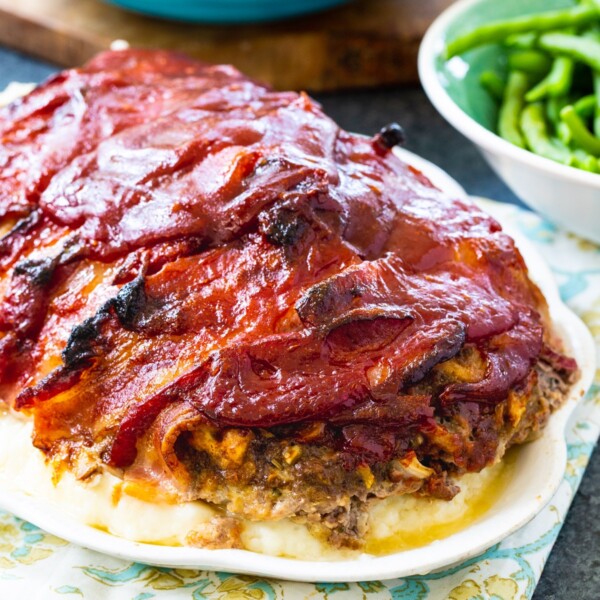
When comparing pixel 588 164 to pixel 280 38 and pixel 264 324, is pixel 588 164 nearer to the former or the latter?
pixel 264 324

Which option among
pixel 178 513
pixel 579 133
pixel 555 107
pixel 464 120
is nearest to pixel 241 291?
pixel 178 513

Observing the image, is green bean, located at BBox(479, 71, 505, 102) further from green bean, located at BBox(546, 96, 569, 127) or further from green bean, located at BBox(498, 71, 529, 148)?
green bean, located at BBox(546, 96, 569, 127)

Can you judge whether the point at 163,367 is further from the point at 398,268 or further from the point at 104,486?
the point at 398,268

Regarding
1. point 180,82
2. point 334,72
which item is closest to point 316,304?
point 180,82

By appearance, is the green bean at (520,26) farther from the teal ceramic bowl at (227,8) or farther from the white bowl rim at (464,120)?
the teal ceramic bowl at (227,8)

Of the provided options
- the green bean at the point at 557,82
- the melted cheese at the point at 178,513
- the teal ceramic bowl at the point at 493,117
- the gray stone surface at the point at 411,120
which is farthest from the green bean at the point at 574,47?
the melted cheese at the point at 178,513

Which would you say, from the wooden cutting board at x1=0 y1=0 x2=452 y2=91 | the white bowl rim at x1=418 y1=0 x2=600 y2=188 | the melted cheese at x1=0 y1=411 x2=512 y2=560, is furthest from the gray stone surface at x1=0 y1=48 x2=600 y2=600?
the melted cheese at x1=0 y1=411 x2=512 y2=560
